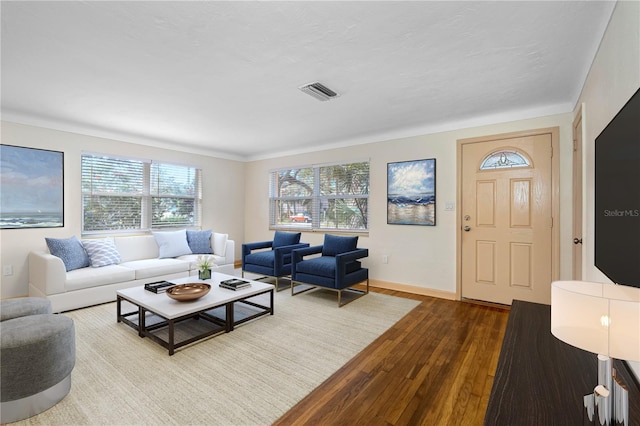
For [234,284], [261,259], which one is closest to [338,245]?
[261,259]

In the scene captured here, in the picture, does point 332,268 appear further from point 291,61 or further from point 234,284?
point 291,61

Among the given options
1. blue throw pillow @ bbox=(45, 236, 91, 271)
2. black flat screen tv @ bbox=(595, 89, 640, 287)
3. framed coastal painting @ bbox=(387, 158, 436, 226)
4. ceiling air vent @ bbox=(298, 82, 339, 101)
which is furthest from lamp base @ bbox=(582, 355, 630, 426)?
blue throw pillow @ bbox=(45, 236, 91, 271)

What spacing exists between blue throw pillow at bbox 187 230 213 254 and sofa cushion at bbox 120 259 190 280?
557mm

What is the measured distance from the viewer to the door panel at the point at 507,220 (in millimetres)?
3490

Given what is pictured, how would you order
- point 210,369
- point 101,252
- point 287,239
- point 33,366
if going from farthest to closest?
point 287,239
point 101,252
point 210,369
point 33,366

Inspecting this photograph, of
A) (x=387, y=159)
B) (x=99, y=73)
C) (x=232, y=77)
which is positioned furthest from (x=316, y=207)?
(x=99, y=73)

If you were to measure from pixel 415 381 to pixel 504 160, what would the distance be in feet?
9.61

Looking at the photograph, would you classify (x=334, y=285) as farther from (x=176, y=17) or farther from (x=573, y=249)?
(x=176, y=17)

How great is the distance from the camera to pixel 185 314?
2523 millimetres

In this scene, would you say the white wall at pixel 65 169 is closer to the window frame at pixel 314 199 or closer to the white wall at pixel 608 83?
the window frame at pixel 314 199

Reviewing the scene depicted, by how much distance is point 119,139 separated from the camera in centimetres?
471

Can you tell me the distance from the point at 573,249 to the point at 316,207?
11.9 ft

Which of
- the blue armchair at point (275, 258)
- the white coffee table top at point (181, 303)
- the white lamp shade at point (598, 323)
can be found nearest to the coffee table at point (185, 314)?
the white coffee table top at point (181, 303)

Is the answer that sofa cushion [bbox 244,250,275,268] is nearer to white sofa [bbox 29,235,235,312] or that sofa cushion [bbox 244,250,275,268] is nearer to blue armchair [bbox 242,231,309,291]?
blue armchair [bbox 242,231,309,291]
